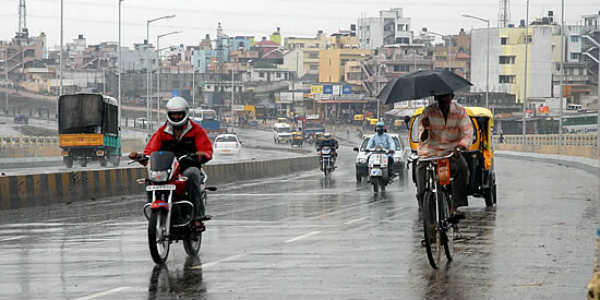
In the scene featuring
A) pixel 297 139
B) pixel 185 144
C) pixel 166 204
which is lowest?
pixel 297 139

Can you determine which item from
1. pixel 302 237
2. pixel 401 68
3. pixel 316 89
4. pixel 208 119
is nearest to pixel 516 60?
pixel 401 68

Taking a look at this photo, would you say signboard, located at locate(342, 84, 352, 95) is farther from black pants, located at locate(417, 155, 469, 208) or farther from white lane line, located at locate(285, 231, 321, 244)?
black pants, located at locate(417, 155, 469, 208)

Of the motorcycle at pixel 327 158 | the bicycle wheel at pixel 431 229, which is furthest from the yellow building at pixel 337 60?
the bicycle wheel at pixel 431 229

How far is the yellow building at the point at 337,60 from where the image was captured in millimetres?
162875

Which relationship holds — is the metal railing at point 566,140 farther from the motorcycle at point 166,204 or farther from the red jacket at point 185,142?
the motorcycle at point 166,204

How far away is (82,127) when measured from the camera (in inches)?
1737

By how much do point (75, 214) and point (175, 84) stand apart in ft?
468

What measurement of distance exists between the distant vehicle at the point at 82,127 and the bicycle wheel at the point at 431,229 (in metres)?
35.5

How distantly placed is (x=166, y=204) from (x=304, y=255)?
1.74 m

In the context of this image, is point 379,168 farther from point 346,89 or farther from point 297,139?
point 346,89

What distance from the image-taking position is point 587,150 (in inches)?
1770

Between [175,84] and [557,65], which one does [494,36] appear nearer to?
[557,65]

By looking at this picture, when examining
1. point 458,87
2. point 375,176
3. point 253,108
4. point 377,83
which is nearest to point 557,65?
point 377,83

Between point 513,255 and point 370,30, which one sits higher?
point 370,30
